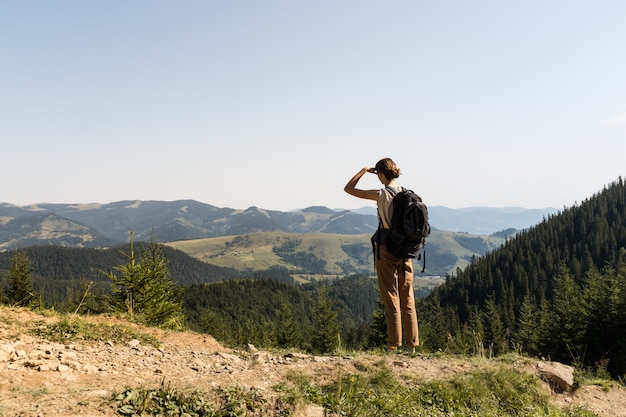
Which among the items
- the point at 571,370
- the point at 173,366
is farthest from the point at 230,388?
the point at 571,370

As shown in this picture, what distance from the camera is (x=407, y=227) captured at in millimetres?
6406

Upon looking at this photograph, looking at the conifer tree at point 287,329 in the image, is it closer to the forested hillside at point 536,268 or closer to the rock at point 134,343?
the forested hillside at point 536,268

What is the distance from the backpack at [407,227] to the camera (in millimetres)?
6410

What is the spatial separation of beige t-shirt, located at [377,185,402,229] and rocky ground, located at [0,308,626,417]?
8.33ft

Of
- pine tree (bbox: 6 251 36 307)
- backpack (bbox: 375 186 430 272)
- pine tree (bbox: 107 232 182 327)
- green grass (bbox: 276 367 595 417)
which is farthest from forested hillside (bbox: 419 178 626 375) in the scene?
backpack (bbox: 375 186 430 272)

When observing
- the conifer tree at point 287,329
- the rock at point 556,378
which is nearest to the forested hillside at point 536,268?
the conifer tree at point 287,329

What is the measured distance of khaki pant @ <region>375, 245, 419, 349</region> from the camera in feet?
22.3

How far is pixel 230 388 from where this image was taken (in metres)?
4.41

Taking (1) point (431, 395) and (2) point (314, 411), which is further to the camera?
(1) point (431, 395)

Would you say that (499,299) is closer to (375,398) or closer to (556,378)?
(556,378)

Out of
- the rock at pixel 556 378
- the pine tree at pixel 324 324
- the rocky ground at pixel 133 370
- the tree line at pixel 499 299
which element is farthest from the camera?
the pine tree at pixel 324 324

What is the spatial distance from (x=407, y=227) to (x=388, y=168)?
4.44 ft

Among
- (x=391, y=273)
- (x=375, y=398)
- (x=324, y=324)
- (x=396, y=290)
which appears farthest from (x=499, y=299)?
(x=375, y=398)

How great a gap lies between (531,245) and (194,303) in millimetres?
144243
